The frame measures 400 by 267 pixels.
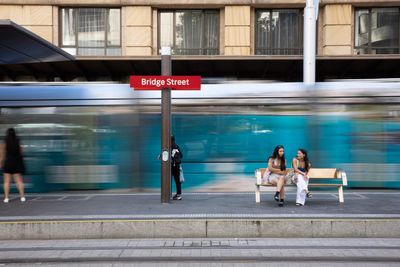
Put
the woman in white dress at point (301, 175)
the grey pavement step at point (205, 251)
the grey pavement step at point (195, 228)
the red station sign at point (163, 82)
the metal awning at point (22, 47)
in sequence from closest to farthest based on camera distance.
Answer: the grey pavement step at point (205, 251) < the grey pavement step at point (195, 228) < the metal awning at point (22, 47) < the woman in white dress at point (301, 175) < the red station sign at point (163, 82)

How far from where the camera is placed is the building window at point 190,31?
2136 centimetres

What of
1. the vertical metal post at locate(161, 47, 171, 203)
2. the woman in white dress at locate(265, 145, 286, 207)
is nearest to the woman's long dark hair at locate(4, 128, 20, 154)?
the vertical metal post at locate(161, 47, 171, 203)

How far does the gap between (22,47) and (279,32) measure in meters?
12.8

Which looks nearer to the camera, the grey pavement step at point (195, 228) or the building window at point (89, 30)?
the grey pavement step at point (195, 228)

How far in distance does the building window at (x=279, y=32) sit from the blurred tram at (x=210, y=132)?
8773 millimetres

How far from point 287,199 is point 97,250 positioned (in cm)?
506

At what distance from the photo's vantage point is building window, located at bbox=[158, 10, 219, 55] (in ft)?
70.1

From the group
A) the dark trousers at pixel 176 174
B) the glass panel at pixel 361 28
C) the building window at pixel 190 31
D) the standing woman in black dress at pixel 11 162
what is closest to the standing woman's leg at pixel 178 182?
the dark trousers at pixel 176 174

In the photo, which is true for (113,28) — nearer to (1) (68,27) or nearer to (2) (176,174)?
(1) (68,27)

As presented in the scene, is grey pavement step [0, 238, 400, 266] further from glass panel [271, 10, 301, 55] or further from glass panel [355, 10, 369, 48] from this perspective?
glass panel [355, 10, 369, 48]

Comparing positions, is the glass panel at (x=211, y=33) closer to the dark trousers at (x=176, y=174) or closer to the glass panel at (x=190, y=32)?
the glass panel at (x=190, y=32)

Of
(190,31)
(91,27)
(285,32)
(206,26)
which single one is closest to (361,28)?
(285,32)

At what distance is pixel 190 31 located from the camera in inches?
845

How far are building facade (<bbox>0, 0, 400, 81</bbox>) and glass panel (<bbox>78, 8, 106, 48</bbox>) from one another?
4 cm
